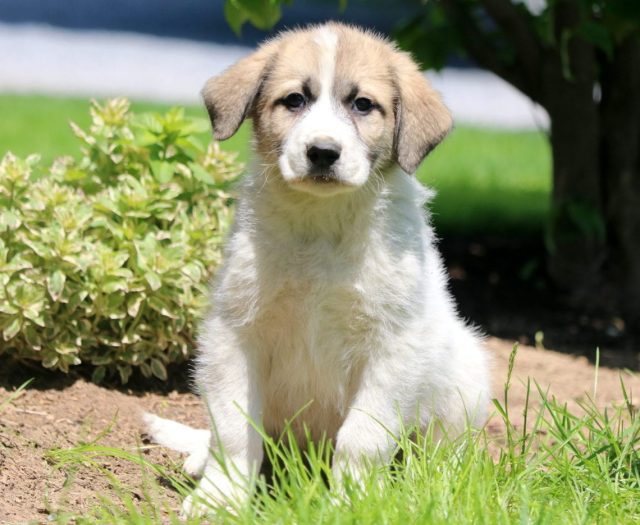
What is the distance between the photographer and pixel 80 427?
4.61 m

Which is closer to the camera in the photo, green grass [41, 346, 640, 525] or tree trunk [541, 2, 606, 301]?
green grass [41, 346, 640, 525]

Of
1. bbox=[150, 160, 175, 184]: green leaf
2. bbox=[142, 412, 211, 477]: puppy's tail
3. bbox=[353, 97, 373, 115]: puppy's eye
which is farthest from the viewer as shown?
bbox=[150, 160, 175, 184]: green leaf

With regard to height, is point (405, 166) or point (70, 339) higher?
point (405, 166)

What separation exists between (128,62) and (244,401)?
1467 centimetres

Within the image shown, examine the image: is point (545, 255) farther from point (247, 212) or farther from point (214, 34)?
point (214, 34)

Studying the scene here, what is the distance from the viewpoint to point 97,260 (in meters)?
4.77

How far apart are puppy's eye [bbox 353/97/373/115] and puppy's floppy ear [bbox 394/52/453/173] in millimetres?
135

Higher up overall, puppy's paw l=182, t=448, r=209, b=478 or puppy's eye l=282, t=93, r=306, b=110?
puppy's eye l=282, t=93, r=306, b=110

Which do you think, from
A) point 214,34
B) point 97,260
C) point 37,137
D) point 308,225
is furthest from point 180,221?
point 214,34

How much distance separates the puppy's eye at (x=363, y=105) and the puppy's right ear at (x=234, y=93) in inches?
14.7

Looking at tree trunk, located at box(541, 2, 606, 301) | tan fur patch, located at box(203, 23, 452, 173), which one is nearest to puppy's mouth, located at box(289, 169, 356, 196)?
tan fur patch, located at box(203, 23, 452, 173)

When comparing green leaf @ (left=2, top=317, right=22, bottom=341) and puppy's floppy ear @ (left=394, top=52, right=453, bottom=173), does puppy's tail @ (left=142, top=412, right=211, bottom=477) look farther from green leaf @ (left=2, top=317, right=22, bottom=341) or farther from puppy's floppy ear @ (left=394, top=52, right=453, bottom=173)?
puppy's floppy ear @ (left=394, top=52, right=453, bottom=173)

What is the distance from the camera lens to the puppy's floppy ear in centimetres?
404

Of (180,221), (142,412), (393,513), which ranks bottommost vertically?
(142,412)
